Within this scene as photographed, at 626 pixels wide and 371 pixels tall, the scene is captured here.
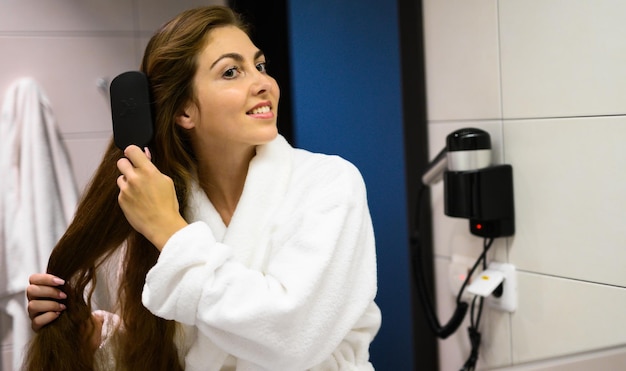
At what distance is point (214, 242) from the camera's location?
75cm

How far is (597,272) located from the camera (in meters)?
0.88

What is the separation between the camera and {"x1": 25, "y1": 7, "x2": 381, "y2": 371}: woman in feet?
2.42

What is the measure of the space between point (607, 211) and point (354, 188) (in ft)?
1.10

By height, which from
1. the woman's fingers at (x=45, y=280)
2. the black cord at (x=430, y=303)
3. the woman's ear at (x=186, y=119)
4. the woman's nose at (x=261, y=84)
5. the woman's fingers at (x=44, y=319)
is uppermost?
the woman's nose at (x=261, y=84)

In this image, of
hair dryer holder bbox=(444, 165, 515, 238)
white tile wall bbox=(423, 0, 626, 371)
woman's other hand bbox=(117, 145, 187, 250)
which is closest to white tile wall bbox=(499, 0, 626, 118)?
white tile wall bbox=(423, 0, 626, 371)

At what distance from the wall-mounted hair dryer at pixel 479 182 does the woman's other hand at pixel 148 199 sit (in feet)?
1.61

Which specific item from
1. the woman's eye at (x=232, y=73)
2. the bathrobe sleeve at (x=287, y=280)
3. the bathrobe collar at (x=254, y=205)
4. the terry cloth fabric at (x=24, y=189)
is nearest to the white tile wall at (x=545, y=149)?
the bathrobe sleeve at (x=287, y=280)

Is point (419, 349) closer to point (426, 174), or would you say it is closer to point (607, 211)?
point (426, 174)

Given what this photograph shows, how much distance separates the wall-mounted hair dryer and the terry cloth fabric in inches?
30.2

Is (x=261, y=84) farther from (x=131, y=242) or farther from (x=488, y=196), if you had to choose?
(x=488, y=196)

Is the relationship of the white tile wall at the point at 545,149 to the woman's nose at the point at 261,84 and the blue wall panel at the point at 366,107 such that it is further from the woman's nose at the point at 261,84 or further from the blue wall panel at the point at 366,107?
the woman's nose at the point at 261,84

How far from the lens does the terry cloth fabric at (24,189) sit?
1220 mm

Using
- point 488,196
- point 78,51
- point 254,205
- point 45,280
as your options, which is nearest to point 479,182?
point 488,196

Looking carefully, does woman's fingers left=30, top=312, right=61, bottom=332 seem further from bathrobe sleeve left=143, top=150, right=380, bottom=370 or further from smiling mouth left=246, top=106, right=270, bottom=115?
smiling mouth left=246, top=106, right=270, bottom=115
